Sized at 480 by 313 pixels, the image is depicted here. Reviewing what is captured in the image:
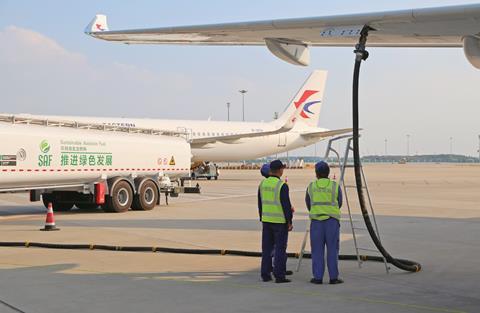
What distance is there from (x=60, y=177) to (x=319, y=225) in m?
11.7

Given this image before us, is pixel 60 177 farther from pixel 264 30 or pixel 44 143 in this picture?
pixel 264 30

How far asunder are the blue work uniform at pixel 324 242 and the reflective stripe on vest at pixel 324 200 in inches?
2.5

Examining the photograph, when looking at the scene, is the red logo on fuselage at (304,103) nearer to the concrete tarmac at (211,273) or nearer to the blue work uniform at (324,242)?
the concrete tarmac at (211,273)

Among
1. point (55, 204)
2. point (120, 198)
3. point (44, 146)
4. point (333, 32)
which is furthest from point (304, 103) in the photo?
point (333, 32)

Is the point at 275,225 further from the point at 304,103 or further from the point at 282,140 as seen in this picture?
the point at 304,103

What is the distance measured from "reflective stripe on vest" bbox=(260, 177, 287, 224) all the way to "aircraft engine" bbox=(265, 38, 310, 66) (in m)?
1.82

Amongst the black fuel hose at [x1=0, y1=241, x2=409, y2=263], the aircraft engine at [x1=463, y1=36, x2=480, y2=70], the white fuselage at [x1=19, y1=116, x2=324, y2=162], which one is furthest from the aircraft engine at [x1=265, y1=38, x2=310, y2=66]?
the white fuselage at [x1=19, y1=116, x2=324, y2=162]

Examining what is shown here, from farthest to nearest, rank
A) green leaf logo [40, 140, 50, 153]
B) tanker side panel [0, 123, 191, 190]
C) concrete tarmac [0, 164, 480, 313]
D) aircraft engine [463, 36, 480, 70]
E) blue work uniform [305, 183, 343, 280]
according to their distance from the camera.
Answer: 1. green leaf logo [40, 140, 50, 153]
2. tanker side panel [0, 123, 191, 190]
3. blue work uniform [305, 183, 343, 280]
4. aircraft engine [463, 36, 480, 70]
5. concrete tarmac [0, 164, 480, 313]

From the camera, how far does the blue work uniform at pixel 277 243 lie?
9438 millimetres

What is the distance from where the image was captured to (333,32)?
347 inches

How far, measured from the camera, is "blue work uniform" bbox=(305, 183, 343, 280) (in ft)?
30.6

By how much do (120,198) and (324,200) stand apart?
1264 cm

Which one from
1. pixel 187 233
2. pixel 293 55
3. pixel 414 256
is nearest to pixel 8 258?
pixel 187 233

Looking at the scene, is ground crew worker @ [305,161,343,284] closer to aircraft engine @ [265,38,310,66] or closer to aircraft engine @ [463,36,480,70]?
aircraft engine @ [265,38,310,66]
